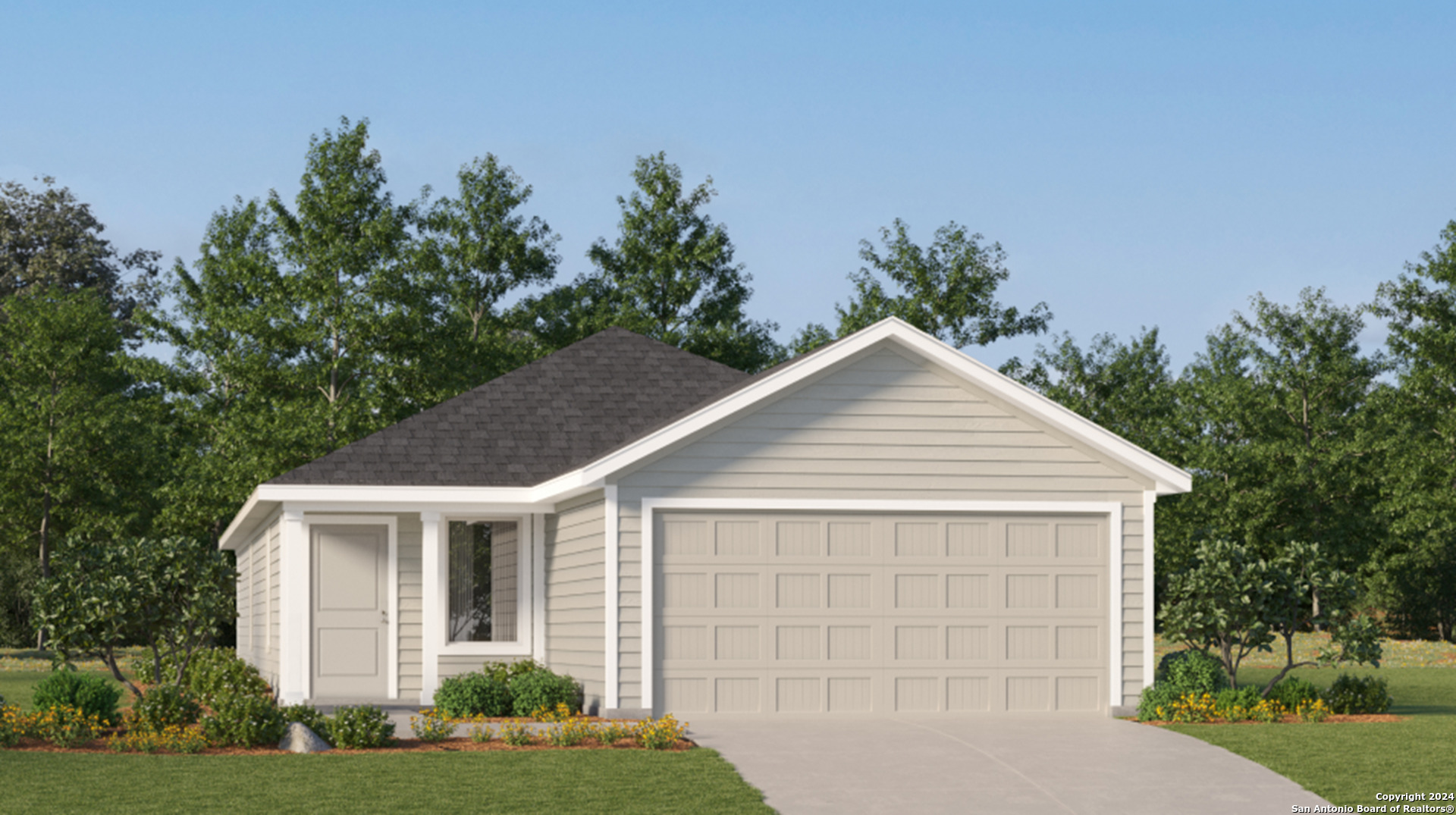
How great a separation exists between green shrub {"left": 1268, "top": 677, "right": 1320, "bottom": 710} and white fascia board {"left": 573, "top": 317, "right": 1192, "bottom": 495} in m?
2.53

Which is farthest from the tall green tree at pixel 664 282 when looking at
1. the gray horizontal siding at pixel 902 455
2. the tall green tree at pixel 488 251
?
the gray horizontal siding at pixel 902 455

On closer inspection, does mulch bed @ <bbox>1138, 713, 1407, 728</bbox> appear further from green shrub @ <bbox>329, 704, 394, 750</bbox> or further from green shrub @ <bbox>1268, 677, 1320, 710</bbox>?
green shrub @ <bbox>329, 704, 394, 750</bbox>

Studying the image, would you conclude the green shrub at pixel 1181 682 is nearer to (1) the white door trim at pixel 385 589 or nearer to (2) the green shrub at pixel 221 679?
(1) the white door trim at pixel 385 589

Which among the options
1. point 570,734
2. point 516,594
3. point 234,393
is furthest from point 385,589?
point 234,393

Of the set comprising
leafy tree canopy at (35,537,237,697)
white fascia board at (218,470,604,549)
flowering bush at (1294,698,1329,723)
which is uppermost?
white fascia board at (218,470,604,549)

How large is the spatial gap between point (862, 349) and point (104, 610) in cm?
971

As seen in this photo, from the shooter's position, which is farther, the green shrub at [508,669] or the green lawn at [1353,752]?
the green shrub at [508,669]

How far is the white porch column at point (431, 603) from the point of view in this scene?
1908cm

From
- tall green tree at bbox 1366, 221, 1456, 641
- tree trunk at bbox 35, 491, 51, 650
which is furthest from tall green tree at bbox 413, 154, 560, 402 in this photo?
tall green tree at bbox 1366, 221, 1456, 641

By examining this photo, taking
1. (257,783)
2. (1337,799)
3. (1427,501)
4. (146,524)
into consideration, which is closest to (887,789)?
(1337,799)

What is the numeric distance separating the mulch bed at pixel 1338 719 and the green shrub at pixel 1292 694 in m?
0.26

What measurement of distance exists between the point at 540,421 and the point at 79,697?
25.0ft

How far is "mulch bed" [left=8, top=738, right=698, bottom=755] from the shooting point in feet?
46.7

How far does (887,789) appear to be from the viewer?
12312 millimetres
